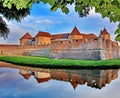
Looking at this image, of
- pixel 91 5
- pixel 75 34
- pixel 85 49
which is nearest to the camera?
pixel 91 5

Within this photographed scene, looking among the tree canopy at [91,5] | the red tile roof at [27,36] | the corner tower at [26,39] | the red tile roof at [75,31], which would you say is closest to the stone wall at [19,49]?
the red tile roof at [75,31]

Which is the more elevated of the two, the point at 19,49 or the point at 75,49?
the point at 19,49

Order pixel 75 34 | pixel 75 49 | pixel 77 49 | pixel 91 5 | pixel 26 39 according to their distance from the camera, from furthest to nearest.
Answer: pixel 26 39 → pixel 75 34 → pixel 75 49 → pixel 77 49 → pixel 91 5

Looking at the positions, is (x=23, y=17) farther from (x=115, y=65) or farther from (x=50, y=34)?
(x=50, y=34)

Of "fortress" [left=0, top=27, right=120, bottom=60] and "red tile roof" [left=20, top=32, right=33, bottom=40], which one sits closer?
"fortress" [left=0, top=27, right=120, bottom=60]

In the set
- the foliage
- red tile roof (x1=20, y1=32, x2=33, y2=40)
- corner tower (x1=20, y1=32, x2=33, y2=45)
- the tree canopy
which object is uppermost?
red tile roof (x1=20, y1=32, x2=33, y2=40)

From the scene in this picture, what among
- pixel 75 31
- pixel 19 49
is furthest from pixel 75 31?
pixel 19 49

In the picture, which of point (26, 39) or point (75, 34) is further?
point (26, 39)

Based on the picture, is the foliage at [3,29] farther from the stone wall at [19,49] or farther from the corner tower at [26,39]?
the corner tower at [26,39]

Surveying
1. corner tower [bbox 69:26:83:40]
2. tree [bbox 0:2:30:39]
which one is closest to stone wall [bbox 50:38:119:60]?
corner tower [bbox 69:26:83:40]

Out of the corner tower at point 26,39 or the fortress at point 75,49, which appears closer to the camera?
the fortress at point 75,49

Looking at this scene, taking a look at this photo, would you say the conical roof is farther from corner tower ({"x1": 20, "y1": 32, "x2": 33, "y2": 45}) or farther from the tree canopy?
the tree canopy

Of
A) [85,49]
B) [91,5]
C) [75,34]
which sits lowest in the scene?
[91,5]

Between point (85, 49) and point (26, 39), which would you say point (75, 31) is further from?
point (85, 49)
